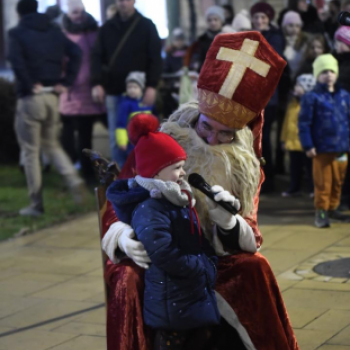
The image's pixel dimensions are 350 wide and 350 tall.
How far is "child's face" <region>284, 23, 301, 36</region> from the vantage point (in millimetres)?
10250

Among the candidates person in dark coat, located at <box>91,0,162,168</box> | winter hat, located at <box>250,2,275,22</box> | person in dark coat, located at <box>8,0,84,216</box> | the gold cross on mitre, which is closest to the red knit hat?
the gold cross on mitre

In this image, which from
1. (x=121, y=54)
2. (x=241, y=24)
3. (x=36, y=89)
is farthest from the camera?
(x=241, y=24)

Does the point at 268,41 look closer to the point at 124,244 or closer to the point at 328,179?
the point at 328,179

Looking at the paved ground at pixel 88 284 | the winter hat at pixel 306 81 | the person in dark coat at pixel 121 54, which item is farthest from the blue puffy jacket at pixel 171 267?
the person in dark coat at pixel 121 54

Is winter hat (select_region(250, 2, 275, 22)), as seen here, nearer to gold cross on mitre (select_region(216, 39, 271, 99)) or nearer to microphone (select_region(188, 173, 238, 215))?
gold cross on mitre (select_region(216, 39, 271, 99))

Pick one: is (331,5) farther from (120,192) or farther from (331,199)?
(120,192)

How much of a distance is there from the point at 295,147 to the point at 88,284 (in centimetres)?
357

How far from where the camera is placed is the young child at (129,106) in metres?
9.10

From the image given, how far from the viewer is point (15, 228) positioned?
8.52 metres

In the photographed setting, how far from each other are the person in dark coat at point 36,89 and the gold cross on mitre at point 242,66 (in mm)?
4974

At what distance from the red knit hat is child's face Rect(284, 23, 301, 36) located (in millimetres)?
6540

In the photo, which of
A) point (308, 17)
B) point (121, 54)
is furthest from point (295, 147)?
point (308, 17)

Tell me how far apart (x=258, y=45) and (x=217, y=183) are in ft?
2.09

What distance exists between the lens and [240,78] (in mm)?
4082
